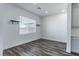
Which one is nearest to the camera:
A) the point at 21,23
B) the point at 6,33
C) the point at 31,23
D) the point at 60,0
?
the point at 60,0

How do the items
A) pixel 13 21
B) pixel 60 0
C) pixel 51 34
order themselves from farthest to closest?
1. pixel 51 34
2. pixel 13 21
3. pixel 60 0

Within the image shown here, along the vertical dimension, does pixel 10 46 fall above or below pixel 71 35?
below

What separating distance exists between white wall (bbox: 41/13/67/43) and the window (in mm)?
1221

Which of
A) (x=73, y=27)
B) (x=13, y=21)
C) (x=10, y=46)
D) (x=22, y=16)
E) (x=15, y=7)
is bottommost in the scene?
(x=10, y=46)

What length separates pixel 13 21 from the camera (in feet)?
12.9

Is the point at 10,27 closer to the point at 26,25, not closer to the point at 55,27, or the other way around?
the point at 26,25

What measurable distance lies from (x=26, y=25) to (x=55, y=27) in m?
2.26

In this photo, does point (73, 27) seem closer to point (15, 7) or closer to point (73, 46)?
point (73, 46)

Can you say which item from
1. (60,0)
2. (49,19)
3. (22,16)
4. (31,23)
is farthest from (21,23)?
(60,0)

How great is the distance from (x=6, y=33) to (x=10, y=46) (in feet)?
2.20

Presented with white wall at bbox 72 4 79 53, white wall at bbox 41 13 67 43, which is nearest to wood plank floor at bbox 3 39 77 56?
white wall at bbox 72 4 79 53

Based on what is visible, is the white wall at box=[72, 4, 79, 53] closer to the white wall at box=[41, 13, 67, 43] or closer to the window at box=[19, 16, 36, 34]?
the white wall at box=[41, 13, 67, 43]

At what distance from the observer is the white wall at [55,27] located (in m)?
5.55

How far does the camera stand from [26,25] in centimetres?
521
